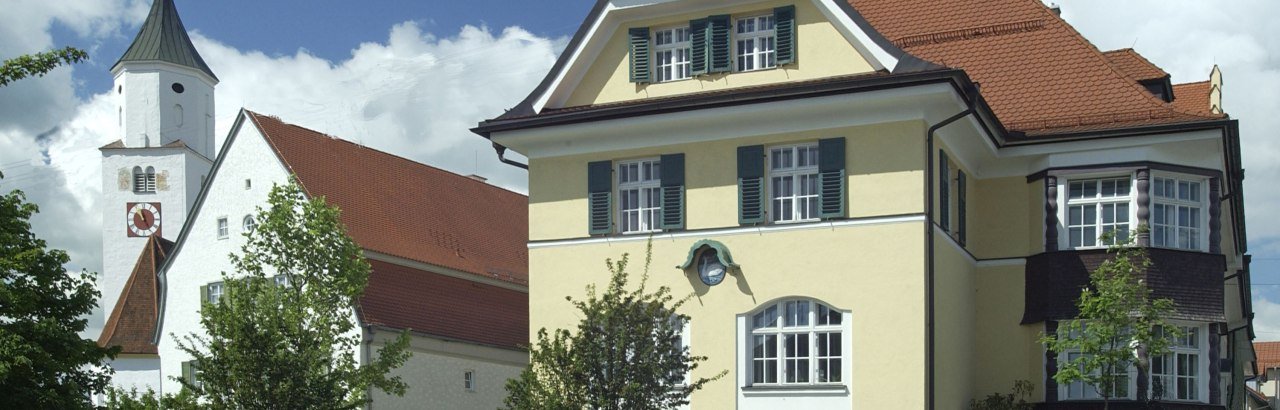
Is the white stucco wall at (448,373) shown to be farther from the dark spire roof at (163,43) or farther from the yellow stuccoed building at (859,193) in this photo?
the dark spire roof at (163,43)

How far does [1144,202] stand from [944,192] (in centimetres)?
385

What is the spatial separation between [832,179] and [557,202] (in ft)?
18.0

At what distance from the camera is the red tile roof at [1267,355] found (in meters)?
110

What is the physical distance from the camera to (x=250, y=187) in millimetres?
44188

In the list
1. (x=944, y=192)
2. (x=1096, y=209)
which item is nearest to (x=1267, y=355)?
(x=1096, y=209)

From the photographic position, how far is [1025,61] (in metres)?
32.3

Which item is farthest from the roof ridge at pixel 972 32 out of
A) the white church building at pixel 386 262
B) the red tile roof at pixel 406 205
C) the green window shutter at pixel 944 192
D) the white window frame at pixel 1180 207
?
the red tile roof at pixel 406 205

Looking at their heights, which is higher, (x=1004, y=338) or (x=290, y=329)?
(x=290, y=329)

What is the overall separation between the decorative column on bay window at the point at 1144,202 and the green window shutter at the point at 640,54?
911 cm

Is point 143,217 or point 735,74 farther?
point 143,217

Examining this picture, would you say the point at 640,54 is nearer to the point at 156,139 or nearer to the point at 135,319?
the point at 135,319

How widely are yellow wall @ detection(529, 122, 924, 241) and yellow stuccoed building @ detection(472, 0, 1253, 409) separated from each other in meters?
0.04

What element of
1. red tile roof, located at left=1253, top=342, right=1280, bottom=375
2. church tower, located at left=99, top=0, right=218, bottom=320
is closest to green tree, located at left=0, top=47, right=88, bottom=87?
church tower, located at left=99, top=0, right=218, bottom=320

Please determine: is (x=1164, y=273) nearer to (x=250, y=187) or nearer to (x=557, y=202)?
(x=557, y=202)
